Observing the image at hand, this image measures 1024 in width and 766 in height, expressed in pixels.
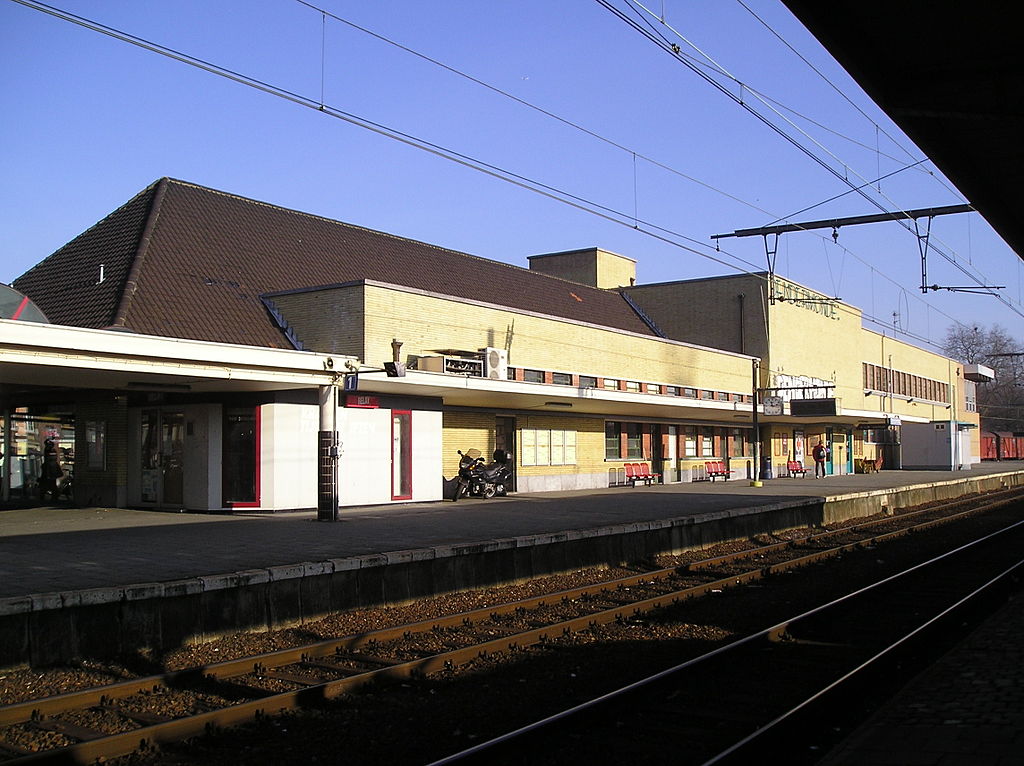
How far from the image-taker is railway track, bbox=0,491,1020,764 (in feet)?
21.6

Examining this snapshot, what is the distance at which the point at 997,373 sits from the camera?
382 feet

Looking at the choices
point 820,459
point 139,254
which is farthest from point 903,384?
point 139,254

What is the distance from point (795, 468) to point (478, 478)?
23.4 metres

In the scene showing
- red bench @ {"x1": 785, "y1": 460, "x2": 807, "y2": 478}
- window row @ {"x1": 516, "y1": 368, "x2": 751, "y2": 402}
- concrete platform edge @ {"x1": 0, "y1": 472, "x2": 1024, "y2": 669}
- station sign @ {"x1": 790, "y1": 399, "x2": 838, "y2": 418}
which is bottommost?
concrete platform edge @ {"x1": 0, "y1": 472, "x2": 1024, "y2": 669}

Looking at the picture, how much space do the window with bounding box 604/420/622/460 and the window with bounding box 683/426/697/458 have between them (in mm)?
4957

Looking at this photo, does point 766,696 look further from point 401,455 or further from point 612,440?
point 612,440

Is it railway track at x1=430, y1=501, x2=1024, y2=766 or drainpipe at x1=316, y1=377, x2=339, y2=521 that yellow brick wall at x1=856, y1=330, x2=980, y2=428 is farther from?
Answer: railway track at x1=430, y1=501, x2=1024, y2=766

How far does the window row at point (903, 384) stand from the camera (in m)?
55.8

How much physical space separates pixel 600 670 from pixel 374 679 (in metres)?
2.09

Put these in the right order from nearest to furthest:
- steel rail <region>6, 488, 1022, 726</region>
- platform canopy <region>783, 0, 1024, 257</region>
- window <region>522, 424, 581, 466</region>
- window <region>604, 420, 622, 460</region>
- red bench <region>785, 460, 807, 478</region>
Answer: steel rail <region>6, 488, 1022, 726</region> → platform canopy <region>783, 0, 1024, 257</region> → window <region>522, 424, 581, 466</region> → window <region>604, 420, 622, 460</region> → red bench <region>785, 460, 807, 478</region>

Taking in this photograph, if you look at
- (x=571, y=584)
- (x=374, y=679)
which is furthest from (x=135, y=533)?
(x=374, y=679)

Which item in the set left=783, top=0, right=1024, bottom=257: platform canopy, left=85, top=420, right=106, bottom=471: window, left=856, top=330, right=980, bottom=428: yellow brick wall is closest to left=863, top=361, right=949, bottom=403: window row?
left=856, top=330, right=980, bottom=428: yellow brick wall

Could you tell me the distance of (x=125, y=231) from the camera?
79.7 ft

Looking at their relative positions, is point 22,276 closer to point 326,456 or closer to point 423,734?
point 326,456
